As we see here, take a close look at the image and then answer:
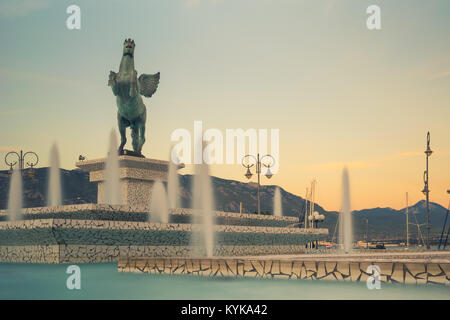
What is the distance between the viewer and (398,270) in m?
14.4

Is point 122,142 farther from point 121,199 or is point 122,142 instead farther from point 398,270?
point 398,270

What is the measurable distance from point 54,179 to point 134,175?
15.1 feet

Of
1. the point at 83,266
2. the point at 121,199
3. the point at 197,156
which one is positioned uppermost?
the point at 197,156

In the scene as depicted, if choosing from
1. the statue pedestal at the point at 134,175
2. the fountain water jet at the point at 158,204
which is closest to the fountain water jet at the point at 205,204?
the fountain water jet at the point at 158,204

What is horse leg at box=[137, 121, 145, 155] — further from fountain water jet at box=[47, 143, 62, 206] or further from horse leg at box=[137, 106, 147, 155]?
fountain water jet at box=[47, 143, 62, 206]

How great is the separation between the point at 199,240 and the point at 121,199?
4255 mm

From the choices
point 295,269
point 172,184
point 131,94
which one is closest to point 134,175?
point 172,184

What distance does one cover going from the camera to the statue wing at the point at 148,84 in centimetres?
2964

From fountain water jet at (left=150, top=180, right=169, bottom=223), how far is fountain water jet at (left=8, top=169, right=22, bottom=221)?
6178 mm

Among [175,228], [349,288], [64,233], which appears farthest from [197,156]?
[349,288]

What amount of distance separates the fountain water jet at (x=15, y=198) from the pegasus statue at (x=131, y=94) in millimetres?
5588

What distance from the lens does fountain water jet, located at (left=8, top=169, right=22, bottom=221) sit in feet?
93.3

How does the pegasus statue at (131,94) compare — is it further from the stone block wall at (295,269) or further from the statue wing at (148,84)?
the stone block wall at (295,269)

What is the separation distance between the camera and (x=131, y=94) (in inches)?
1105
